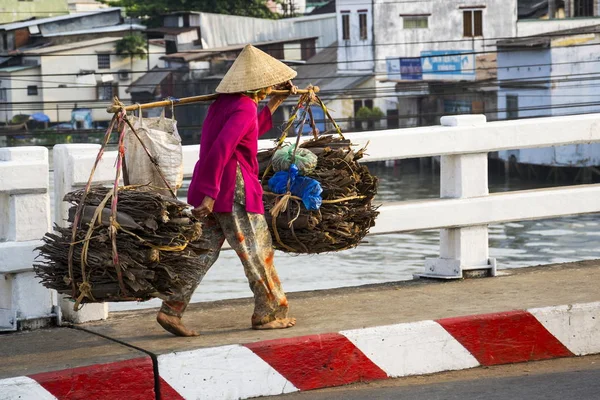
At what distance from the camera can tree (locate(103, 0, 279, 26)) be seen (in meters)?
61.3

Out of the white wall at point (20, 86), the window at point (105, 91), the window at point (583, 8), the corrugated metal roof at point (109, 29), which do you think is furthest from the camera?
the window at point (105, 91)

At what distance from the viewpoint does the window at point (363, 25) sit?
5456 centimetres

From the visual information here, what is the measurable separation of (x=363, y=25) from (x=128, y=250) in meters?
51.1

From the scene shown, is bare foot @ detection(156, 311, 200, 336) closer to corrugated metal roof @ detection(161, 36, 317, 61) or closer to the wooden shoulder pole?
the wooden shoulder pole

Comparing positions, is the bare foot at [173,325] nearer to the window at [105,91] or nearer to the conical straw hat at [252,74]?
the conical straw hat at [252,74]

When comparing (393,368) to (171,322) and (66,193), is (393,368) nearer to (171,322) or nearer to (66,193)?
(171,322)

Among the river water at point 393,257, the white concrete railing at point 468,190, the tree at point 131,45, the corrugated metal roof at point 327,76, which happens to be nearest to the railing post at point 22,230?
the white concrete railing at point 468,190

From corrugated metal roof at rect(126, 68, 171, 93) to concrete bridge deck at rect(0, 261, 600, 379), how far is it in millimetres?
49295

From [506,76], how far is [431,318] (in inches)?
1556

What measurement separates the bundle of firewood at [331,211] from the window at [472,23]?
47.9m

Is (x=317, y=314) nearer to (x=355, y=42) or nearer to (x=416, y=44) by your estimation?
(x=416, y=44)

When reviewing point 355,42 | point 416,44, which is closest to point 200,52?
point 355,42

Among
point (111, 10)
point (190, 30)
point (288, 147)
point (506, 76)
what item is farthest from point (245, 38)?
point (288, 147)

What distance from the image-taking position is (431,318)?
539 centimetres
